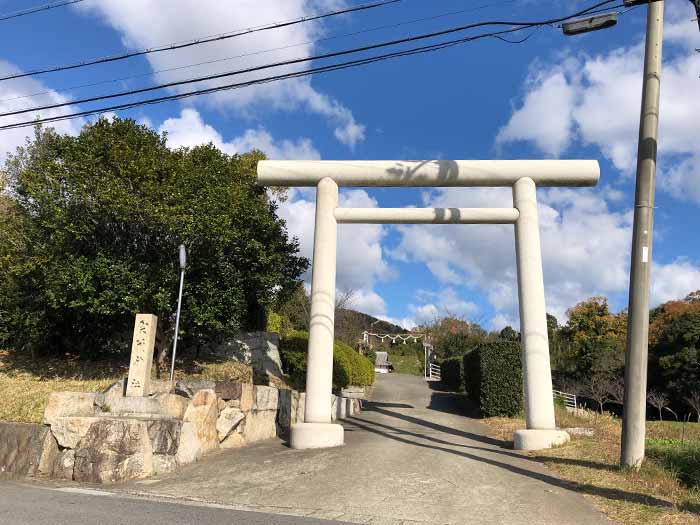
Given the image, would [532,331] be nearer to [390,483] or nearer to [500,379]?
[500,379]

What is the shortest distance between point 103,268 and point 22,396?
3.27 meters

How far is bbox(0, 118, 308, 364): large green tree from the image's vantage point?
11.5 m

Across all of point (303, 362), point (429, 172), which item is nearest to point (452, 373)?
point (303, 362)

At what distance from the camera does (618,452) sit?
26.1 ft

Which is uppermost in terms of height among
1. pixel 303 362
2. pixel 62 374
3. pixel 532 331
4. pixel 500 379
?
pixel 532 331

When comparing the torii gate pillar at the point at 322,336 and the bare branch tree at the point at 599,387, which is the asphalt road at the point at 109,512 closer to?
the torii gate pillar at the point at 322,336

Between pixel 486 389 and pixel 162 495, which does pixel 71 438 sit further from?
pixel 486 389

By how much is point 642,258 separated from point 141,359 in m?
8.15

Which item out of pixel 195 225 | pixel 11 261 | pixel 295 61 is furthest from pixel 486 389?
pixel 11 261

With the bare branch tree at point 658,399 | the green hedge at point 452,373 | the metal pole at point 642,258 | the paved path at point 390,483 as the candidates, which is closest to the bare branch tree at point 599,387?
the bare branch tree at point 658,399

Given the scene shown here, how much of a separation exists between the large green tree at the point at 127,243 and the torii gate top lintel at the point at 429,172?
229 cm

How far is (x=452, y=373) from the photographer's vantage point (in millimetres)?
22156

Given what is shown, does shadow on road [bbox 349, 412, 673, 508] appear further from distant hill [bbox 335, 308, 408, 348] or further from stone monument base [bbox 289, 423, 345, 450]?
distant hill [bbox 335, 308, 408, 348]

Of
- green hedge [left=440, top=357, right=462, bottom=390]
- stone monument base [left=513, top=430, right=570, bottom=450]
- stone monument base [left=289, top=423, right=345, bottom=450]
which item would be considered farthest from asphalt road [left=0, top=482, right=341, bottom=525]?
green hedge [left=440, top=357, right=462, bottom=390]
